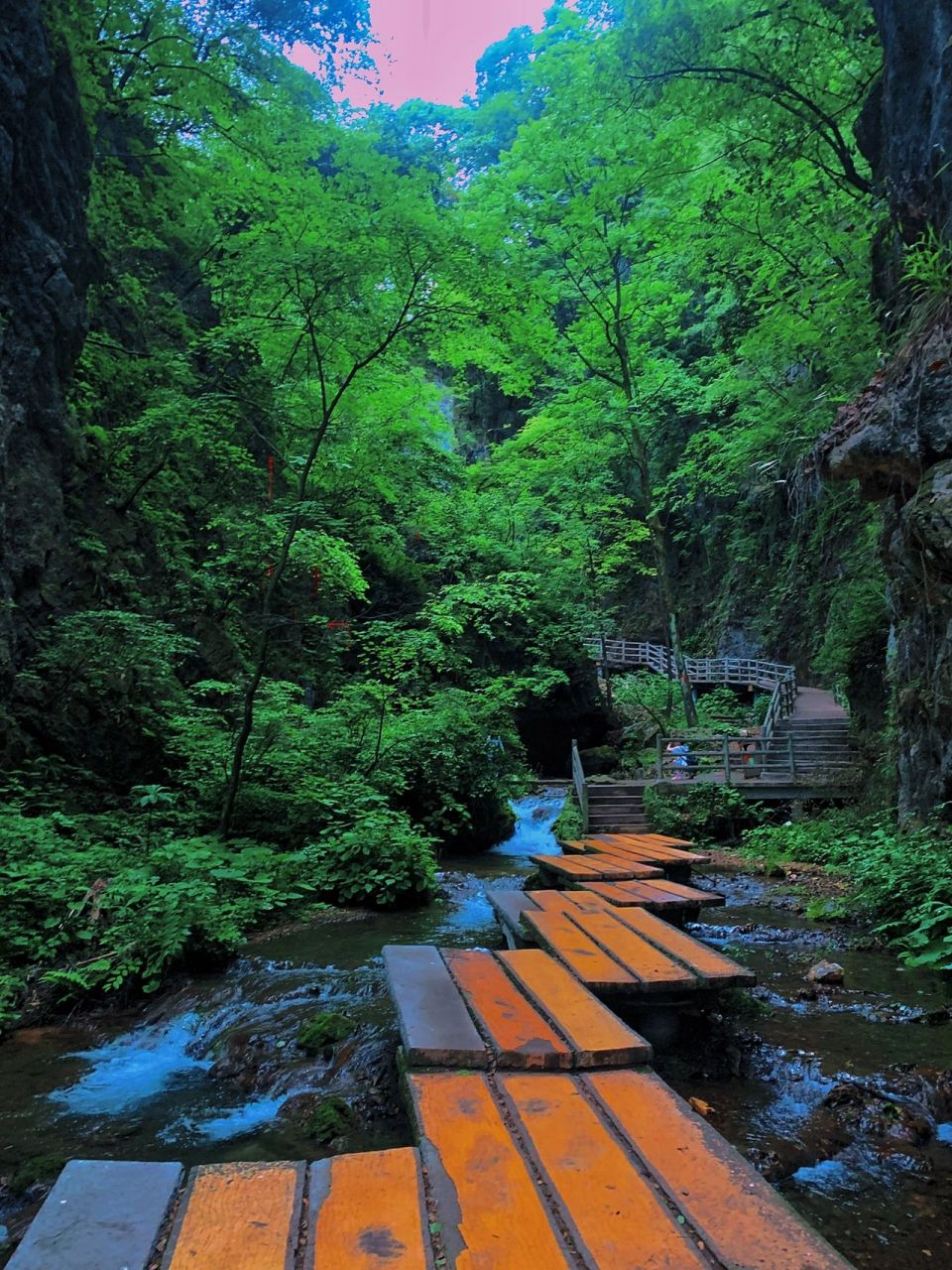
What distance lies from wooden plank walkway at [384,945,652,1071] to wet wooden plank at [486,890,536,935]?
35.3 inches

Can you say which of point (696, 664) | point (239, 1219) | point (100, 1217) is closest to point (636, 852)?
point (239, 1219)

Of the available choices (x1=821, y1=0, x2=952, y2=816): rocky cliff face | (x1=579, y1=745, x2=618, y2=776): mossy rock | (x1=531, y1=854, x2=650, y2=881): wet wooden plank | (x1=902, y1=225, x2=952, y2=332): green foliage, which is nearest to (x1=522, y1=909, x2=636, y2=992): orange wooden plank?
(x1=531, y1=854, x2=650, y2=881): wet wooden plank

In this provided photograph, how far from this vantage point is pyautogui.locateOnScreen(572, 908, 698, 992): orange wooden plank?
3.36 meters

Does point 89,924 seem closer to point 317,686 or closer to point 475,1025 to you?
point 475,1025

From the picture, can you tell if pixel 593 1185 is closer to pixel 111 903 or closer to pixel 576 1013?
pixel 576 1013

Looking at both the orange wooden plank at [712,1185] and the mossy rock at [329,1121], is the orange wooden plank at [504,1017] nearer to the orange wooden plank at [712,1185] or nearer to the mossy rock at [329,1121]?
the orange wooden plank at [712,1185]

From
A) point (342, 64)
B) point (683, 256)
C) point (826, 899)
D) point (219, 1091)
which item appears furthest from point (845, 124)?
point (219, 1091)

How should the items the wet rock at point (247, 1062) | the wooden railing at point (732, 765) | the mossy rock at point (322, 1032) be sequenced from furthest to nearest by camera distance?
the wooden railing at point (732, 765)
the mossy rock at point (322, 1032)
the wet rock at point (247, 1062)

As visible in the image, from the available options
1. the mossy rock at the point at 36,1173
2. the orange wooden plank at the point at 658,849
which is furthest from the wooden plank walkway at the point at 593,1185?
the orange wooden plank at the point at 658,849

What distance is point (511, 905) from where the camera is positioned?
16.6 feet

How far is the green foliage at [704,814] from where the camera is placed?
1440 centimetres

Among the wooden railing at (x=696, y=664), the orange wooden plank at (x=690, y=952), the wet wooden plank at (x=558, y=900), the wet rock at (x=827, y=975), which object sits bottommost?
the wet rock at (x=827, y=975)

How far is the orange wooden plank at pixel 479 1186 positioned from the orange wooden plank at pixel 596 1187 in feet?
0.18

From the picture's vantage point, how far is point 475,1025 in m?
2.84
